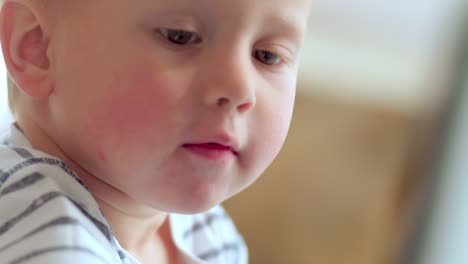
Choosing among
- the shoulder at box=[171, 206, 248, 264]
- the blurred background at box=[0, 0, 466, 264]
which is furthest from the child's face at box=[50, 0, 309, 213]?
the blurred background at box=[0, 0, 466, 264]

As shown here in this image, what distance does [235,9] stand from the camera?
483 mm

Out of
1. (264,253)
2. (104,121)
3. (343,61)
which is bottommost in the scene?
(264,253)

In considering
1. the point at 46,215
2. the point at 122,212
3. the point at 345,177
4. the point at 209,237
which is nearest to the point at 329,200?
the point at 345,177

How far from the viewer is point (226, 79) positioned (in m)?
0.48

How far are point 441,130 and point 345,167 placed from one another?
207mm

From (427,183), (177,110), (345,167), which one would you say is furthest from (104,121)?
(345,167)

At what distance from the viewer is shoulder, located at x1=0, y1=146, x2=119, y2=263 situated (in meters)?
0.45

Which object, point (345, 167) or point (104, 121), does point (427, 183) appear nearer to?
point (345, 167)

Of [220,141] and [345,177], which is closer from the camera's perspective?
[220,141]

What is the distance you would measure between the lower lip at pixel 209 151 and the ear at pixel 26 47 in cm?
12

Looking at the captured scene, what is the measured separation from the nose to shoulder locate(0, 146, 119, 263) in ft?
0.40

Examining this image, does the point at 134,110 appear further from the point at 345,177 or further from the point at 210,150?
the point at 345,177

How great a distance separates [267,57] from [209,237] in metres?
0.28

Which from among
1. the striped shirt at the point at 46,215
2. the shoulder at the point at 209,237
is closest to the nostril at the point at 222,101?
the striped shirt at the point at 46,215
